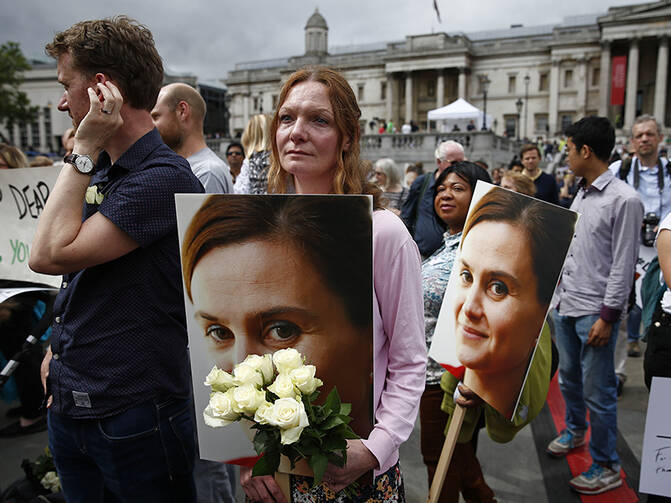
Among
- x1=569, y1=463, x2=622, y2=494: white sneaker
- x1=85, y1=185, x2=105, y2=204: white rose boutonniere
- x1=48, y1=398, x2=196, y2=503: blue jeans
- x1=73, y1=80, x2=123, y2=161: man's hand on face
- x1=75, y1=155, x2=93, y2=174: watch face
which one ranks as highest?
x1=73, y1=80, x2=123, y2=161: man's hand on face

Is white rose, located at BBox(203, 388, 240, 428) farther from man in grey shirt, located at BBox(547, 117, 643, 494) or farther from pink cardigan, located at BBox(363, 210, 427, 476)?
man in grey shirt, located at BBox(547, 117, 643, 494)

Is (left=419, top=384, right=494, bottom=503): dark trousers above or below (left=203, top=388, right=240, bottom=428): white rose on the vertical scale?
below

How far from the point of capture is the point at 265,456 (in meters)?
1.27

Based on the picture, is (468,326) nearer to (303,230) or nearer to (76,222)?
(303,230)

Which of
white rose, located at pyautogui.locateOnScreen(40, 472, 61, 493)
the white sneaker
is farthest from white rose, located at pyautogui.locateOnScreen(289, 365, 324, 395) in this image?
the white sneaker

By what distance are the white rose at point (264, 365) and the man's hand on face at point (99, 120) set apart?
0.89 meters

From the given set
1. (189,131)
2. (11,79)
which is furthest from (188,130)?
(11,79)

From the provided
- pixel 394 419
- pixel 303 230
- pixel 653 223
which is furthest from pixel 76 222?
pixel 653 223

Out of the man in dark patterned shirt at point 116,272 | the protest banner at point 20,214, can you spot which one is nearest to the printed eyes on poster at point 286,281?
the man in dark patterned shirt at point 116,272

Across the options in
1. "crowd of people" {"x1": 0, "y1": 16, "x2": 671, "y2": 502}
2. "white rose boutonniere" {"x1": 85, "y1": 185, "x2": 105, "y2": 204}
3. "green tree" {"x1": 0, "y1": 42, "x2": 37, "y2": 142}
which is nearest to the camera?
"crowd of people" {"x1": 0, "y1": 16, "x2": 671, "y2": 502}

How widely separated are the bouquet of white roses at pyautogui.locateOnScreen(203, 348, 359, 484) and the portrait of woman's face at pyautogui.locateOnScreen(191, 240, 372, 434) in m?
0.12

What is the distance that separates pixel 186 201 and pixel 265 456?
71 centimetres

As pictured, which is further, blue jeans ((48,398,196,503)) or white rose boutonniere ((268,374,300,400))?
blue jeans ((48,398,196,503))

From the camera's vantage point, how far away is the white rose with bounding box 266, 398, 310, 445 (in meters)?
1.14
